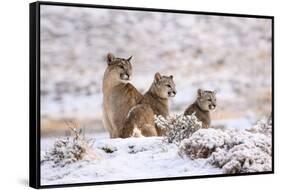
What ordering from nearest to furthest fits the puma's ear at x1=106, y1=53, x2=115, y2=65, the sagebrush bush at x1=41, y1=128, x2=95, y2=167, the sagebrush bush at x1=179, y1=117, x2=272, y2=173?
the sagebrush bush at x1=41, y1=128, x2=95, y2=167
the puma's ear at x1=106, y1=53, x2=115, y2=65
the sagebrush bush at x1=179, y1=117, x2=272, y2=173

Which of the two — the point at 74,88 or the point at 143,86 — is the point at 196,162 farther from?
the point at 74,88

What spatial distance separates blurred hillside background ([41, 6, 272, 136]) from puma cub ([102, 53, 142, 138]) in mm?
55

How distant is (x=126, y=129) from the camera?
618 cm

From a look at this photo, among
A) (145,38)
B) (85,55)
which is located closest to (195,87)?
(145,38)

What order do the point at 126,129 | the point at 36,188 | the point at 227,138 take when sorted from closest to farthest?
the point at 36,188 → the point at 126,129 → the point at 227,138

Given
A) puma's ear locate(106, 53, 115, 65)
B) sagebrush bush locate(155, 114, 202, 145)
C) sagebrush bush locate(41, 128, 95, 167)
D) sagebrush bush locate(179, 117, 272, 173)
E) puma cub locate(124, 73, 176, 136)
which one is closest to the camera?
sagebrush bush locate(41, 128, 95, 167)

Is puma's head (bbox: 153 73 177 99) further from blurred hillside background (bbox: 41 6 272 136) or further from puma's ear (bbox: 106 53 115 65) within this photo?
puma's ear (bbox: 106 53 115 65)

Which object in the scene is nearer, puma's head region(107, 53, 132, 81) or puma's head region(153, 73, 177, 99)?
puma's head region(107, 53, 132, 81)

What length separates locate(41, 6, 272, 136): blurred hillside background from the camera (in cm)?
584

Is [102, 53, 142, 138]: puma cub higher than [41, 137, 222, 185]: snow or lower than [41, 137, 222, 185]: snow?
higher

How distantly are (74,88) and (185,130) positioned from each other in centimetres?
113

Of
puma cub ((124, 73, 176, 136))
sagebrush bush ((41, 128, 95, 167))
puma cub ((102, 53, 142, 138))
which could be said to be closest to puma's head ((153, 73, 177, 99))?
puma cub ((124, 73, 176, 136))

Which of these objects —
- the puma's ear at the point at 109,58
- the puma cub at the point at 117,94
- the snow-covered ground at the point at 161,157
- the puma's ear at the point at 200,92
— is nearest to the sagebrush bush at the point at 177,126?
the snow-covered ground at the point at 161,157

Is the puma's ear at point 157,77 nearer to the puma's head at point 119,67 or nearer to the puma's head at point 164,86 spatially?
the puma's head at point 164,86
